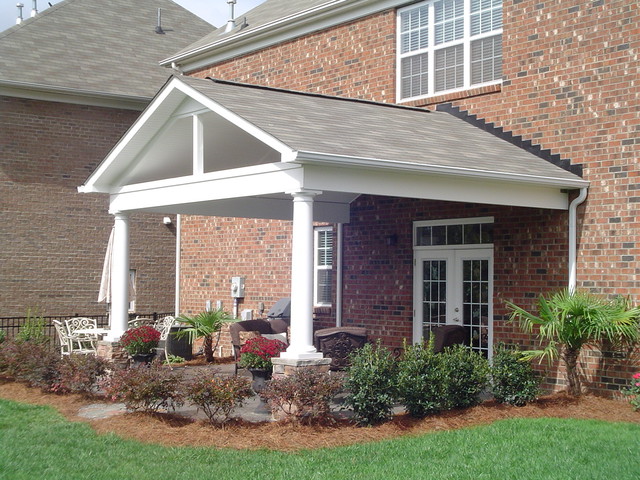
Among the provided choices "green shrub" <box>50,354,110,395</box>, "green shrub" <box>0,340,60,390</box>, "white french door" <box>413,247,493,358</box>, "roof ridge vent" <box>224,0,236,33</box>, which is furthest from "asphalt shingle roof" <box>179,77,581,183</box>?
"roof ridge vent" <box>224,0,236,33</box>

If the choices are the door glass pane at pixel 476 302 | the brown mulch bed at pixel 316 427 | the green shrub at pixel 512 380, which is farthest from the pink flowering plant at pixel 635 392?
the door glass pane at pixel 476 302

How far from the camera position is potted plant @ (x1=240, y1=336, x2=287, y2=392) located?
38.5 feet

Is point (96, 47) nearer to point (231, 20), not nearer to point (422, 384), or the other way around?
point (231, 20)

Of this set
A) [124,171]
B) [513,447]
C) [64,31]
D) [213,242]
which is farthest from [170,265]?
[513,447]

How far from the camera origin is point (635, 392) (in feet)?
37.0

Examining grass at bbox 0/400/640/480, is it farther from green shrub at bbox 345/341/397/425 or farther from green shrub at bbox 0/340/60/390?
green shrub at bbox 0/340/60/390

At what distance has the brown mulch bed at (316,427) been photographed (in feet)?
31.3

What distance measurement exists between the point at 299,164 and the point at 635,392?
5237mm

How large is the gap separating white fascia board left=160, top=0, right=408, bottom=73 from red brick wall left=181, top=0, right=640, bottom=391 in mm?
330

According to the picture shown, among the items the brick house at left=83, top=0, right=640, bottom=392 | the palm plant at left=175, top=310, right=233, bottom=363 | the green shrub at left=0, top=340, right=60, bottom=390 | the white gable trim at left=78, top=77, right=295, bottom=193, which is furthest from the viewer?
the palm plant at left=175, top=310, right=233, bottom=363

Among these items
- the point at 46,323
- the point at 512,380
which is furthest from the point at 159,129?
the point at 46,323

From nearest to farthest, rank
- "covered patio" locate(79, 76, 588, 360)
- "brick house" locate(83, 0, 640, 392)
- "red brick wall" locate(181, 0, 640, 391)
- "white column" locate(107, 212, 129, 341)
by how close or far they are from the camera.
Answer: "covered patio" locate(79, 76, 588, 360) → "brick house" locate(83, 0, 640, 392) → "red brick wall" locate(181, 0, 640, 391) → "white column" locate(107, 212, 129, 341)

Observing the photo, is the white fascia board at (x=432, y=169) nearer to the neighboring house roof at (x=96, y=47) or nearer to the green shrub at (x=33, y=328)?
the green shrub at (x=33, y=328)

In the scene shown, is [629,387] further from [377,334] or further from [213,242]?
[213,242]
